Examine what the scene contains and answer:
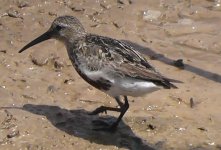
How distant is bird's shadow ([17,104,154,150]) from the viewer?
27.5 ft

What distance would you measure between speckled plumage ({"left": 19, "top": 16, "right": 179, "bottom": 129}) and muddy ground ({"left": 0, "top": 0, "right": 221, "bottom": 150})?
0.56 metres

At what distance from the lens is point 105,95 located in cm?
936

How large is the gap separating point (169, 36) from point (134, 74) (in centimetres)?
308

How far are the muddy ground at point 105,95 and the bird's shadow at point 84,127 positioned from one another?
0.04 feet

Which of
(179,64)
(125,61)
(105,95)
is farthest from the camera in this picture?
(179,64)

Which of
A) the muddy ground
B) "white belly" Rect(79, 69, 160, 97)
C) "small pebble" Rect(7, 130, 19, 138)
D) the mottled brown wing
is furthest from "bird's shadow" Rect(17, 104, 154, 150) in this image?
the mottled brown wing

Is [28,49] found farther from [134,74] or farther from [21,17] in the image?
[134,74]

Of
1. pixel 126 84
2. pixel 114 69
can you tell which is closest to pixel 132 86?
pixel 126 84

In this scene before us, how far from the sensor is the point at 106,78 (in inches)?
319

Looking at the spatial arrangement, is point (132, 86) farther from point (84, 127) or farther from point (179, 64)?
point (179, 64)

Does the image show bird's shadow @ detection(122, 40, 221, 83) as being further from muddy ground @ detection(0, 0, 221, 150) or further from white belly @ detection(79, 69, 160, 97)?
white belly @ detection(79, 69, 160, 97)

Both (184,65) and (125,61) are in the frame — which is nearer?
(125,61)

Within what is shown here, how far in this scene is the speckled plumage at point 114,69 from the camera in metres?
8.06

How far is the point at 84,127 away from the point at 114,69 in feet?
3.11
